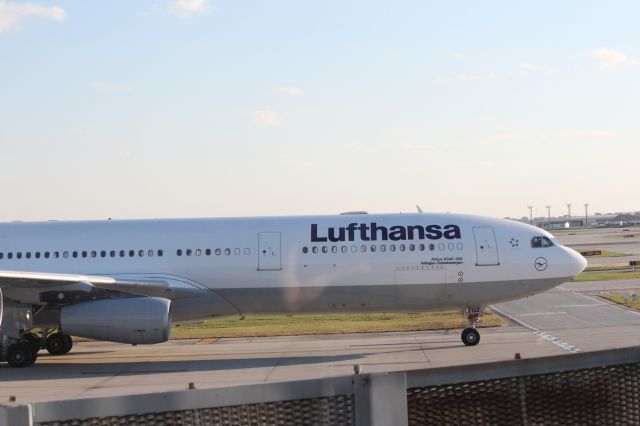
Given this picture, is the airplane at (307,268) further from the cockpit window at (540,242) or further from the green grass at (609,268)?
the green grass at (609,268)

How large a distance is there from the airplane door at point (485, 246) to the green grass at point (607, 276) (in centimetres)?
2473

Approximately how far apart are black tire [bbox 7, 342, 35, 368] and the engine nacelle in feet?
4.60

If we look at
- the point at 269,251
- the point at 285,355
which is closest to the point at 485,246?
the point at 269,251

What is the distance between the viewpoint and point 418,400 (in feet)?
15.1

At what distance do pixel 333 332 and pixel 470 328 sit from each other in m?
6.33

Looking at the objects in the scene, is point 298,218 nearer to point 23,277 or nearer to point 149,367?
point 149,367

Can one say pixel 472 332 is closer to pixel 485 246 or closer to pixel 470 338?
pixel 470 338

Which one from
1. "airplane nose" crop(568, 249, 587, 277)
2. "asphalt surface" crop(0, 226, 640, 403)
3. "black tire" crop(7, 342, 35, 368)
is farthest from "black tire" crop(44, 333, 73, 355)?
"airplane nose" crop(568, 249, 587, 277)

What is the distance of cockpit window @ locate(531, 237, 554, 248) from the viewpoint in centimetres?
2321

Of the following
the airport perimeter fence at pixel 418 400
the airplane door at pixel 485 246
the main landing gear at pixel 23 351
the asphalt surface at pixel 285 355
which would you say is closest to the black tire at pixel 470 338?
the asphalt surface at pixel 285 355

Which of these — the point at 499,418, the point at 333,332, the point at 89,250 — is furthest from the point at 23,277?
the point at 499,418

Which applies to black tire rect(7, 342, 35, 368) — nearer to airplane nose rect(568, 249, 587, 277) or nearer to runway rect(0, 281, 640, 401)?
runway rect(0, 281, 640, 401)

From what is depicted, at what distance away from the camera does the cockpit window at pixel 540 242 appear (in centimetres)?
2321

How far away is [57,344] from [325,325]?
395 inches
